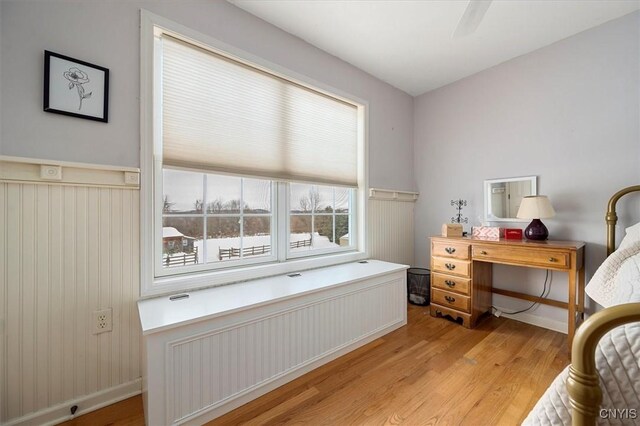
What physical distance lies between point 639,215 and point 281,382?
9.03ft

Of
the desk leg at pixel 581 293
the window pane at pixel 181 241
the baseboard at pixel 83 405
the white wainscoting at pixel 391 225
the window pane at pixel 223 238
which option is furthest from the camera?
the white wainscoting at pixel 391 225

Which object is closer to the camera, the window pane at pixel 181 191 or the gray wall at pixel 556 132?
the window pane at pixel 181 191

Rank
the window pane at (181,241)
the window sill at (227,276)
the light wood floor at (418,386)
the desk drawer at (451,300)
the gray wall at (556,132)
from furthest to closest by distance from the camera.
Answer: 1. the desk drawer at (451,300)
2. the gray wall at (556,132)
3. the window pane at (181,241)
4. the window sill at (227,276)
5. the light wood floor at (418,386)

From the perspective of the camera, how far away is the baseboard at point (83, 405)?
1225 millimetres

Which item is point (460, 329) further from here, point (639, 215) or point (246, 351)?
point (246, 351)

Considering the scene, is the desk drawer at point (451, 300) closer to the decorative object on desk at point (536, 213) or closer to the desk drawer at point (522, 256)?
the desk drawer at point (522, 256)

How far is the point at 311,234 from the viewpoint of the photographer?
7.88 ft

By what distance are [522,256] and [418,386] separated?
131cm

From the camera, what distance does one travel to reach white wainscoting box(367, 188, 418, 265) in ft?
9.18

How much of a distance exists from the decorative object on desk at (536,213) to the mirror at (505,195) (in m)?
0.28

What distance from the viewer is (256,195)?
205 cm

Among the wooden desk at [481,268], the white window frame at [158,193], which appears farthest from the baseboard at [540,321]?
the white window frame at [158,193]

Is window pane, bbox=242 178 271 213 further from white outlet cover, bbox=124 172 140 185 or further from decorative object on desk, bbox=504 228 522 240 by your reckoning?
decorative object on desk, bbox=504 228 522 240

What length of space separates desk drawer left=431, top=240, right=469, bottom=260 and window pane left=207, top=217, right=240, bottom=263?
1868 mm
